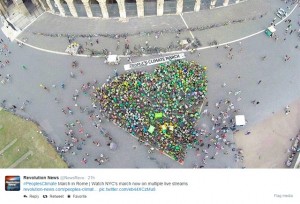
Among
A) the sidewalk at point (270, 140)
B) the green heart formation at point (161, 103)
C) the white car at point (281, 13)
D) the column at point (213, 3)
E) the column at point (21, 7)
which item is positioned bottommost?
the sidewalk at point (270, 140)


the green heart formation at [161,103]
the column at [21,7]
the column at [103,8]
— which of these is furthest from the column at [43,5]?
Result: the green heart formation at [161,103]

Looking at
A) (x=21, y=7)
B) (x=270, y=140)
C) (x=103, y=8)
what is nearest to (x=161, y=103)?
(x=270, y=140)

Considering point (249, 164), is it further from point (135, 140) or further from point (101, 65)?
point (101, 65)

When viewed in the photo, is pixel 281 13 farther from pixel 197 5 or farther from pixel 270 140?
pixel 270 140

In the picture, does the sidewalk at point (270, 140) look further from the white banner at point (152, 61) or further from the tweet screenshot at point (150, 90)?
the white banner at point (152, 61)

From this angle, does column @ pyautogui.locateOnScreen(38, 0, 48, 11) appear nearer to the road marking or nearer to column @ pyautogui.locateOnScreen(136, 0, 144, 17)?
column @ pyautogui.locateOnScreen(136, 0, 144, 17)

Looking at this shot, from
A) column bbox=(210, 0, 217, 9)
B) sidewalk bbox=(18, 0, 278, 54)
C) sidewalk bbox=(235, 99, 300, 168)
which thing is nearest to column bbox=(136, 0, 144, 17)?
sidewalk bbox=(18, 0, 278, 54)

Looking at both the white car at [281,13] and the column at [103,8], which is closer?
the column at [103,8]
